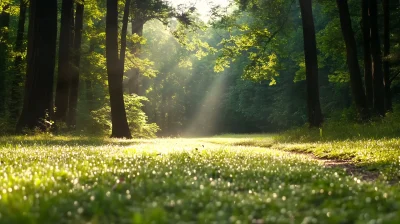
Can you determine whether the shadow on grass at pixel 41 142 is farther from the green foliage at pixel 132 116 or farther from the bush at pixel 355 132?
the green foliage at pixel 132 116

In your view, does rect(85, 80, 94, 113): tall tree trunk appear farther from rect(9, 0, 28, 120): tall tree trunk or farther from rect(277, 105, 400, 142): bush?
rect(277, 105, 400, 142): bush

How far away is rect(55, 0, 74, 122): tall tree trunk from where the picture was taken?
2593 centimetres

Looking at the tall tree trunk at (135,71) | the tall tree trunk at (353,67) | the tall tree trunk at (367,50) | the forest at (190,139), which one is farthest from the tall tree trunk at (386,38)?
the tall tree trunk at (135,71)

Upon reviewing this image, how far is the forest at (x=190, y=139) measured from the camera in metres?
3.63

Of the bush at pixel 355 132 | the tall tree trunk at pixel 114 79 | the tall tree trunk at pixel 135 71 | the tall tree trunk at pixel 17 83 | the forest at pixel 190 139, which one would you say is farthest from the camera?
the tall tree trunk at pixel 135 71

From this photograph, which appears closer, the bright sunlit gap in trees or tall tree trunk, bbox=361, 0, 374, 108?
tall tree trunk, bbox=361, 0, 374, 108

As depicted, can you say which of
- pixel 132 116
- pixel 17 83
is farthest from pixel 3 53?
pixel 132 116

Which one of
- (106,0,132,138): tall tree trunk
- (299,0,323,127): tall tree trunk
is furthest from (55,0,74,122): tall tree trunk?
(299,0,323,127): tall tree trunk

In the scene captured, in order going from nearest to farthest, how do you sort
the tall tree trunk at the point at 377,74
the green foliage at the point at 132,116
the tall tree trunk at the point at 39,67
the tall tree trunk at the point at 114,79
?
the tall tree trunk at the point at 39,67
the tall tree trunk at the point at 377,74
the tall tree trunk at the point at 114,79
the green foliage at the point at 132,116

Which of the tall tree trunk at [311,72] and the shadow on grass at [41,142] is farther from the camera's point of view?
the tall tree trunk at [311,72]

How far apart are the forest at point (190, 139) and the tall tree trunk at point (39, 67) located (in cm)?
6

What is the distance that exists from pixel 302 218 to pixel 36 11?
20.0 meters

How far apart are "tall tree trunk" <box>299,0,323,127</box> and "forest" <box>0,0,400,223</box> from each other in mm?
85

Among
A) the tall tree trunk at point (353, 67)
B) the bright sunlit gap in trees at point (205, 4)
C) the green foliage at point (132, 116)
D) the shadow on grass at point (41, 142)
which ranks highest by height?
the bright sunlit gap in trees at point (205, 4)
